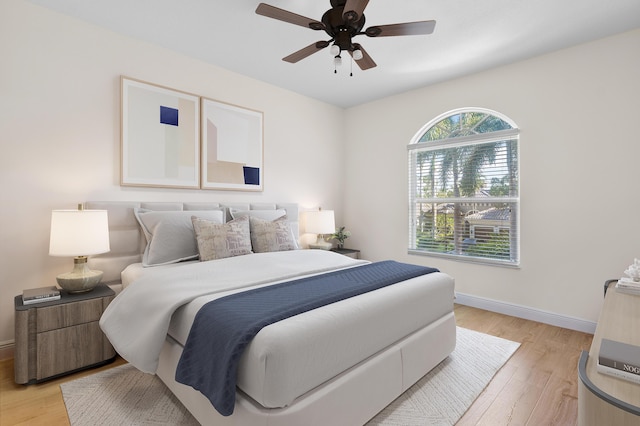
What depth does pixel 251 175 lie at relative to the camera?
378cm

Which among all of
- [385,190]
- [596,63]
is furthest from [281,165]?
[596,63]

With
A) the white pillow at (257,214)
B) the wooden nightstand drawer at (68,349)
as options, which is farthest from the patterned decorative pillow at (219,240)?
the wooden nightstand drawer at (68,349)

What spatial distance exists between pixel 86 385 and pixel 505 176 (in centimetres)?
416

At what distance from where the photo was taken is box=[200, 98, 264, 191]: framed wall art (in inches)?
133

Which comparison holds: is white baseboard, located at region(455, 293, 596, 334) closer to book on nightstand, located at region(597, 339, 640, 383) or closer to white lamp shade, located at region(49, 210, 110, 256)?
book on nightstand, located at region(597, 339, 640, 383)

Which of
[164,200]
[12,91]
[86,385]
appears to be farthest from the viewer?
[164,200]

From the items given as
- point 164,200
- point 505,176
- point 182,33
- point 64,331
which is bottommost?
point 64,331

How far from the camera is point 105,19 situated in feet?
8.57

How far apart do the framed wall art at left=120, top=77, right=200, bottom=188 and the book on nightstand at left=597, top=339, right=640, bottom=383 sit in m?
3.28

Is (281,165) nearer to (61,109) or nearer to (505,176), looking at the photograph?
(61,109)

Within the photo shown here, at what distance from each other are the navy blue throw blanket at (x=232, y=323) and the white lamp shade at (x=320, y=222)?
2140mm

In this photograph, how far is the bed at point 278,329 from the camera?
1272 millimetres

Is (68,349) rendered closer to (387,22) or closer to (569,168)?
(387,22)

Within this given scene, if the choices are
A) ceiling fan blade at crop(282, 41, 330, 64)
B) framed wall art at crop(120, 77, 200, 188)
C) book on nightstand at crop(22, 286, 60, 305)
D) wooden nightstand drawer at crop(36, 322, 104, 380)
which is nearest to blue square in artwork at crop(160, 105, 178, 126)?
framed wall art at crop(120, 77, 200, 188)
